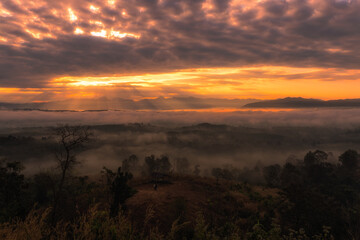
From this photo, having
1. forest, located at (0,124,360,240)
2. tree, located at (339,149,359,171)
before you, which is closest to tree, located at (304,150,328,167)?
tree, located at (339,149,359,171)

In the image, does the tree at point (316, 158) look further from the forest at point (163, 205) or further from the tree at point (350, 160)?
the forest at point (163, 205)

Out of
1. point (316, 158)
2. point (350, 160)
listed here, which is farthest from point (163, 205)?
point (350, 160)

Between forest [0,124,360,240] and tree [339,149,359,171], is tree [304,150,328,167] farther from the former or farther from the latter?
forest [0,124,360,240]

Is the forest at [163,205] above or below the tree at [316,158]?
above

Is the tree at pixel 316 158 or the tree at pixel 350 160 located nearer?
the tree at pixel 316 158

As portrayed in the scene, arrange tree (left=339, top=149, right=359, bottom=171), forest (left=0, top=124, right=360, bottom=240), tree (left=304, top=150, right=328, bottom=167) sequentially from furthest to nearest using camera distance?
tree (left=339, top=149, right=359, bottom=171) < tree (left=304, top=150, right=328, bottom=167) < forest (left=0, top=124, right=360, bottom=240)

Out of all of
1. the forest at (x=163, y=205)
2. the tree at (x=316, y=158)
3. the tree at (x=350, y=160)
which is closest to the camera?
the forest at (x=163, y=205)

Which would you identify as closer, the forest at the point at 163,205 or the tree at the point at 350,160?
the forest at the point at 163,205

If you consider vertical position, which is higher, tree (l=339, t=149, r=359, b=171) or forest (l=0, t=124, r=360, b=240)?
forest (l=0, t=124, r=360, b=240)

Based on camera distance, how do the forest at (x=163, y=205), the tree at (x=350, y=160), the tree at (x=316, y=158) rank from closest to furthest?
1. the forest at (x=163, y=205)
2. the tree at (x=316, y=158)
3. the tree at (x=350, y=160)

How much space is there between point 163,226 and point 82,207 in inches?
407

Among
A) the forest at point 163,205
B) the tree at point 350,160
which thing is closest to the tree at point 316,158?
the tree at point 350,160

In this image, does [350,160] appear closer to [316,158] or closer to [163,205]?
[316,158]

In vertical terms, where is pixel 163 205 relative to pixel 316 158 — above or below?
above
